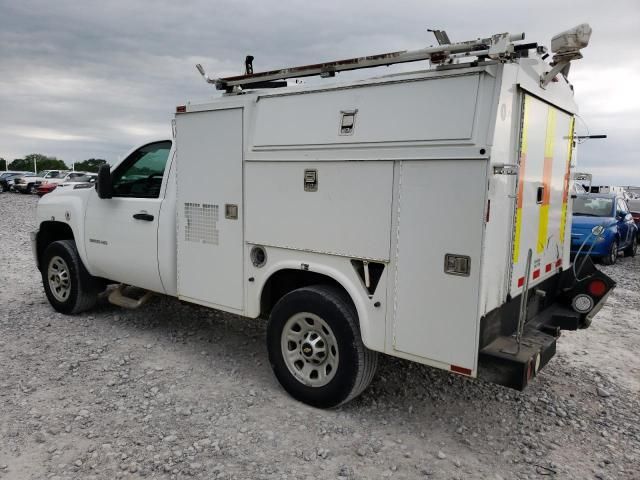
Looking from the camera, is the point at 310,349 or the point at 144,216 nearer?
the point at 310,349

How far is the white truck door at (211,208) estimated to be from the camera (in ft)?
14.4

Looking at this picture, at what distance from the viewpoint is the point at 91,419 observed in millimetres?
3842

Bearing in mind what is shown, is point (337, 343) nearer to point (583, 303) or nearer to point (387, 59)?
point (387, 59)

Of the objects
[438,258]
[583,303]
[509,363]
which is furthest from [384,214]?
[583,303]

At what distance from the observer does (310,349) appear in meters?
4.01

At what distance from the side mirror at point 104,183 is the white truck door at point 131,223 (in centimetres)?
15

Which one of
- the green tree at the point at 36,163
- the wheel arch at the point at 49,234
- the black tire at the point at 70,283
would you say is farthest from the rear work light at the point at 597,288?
the green tree at the point at 36,163

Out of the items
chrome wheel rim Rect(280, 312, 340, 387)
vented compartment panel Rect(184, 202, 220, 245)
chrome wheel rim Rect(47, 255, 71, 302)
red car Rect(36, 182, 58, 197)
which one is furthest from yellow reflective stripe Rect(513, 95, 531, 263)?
red car Rect(36, 182, 58, 197)

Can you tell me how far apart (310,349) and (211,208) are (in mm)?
1515

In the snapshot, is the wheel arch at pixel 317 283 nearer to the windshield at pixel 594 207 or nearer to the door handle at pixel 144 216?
the door handle at pixel 144 216

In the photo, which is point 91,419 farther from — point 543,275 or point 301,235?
point 543,275

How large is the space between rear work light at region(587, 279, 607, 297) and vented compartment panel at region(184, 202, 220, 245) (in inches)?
134

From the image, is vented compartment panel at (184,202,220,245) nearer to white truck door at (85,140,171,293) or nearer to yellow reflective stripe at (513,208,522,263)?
white truck door at (85,140,171,293)

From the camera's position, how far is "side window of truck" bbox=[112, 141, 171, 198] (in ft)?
17.1
